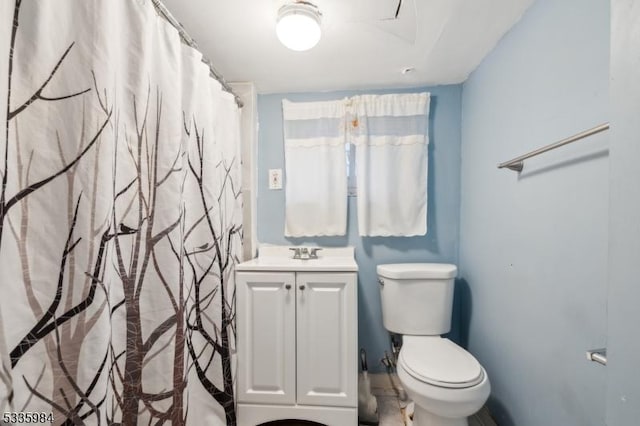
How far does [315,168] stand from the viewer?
1.77 meters

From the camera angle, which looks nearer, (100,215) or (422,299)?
(100,215)

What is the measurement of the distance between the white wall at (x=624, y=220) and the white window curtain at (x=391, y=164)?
4.16 feet

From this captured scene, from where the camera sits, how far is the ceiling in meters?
1.09

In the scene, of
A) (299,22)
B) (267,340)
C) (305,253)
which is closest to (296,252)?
(305,253)

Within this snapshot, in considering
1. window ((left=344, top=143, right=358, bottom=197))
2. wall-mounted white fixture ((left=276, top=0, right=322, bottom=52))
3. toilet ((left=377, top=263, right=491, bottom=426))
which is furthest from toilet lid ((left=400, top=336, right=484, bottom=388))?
wall-mounted white fixture ((left=276, top=0, right=322, bottom=52))

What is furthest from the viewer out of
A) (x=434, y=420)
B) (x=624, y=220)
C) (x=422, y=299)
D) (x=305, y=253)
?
(x=305, y=253)

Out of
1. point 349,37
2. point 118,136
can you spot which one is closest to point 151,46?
point 118,136

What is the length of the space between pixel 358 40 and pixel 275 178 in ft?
3.24

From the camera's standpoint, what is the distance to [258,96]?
1.85m

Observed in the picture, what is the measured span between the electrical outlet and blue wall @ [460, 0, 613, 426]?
1.30 meters

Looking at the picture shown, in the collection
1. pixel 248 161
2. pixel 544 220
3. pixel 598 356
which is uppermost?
pixel 248 161

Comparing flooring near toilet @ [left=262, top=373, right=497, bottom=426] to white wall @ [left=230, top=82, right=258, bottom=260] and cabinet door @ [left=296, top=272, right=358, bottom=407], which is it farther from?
white wall @ [left=230, top=82, right=258, bottom=260]

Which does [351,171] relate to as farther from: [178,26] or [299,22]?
[178,26]

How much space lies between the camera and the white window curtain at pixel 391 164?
1712 mm
